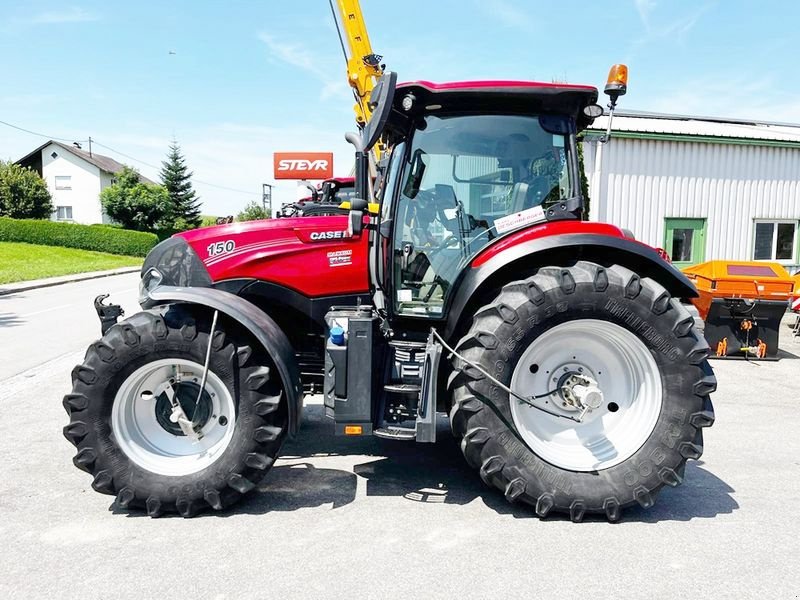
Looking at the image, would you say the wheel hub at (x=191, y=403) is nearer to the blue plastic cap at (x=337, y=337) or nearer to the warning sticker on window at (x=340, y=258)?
the blue plastic cap at (x=337, y=337)

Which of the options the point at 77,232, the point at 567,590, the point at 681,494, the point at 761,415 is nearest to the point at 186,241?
the point at 567,590

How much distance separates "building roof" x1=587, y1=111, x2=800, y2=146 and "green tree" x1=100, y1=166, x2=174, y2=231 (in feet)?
104

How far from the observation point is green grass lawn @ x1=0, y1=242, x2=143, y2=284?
21.5 meters

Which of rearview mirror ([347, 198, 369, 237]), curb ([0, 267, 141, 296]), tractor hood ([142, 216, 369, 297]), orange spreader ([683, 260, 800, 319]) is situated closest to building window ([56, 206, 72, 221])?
curb ([0, 267, 141, 296])

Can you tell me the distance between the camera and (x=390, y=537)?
121 inches

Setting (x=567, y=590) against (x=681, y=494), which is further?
(x=681, y=494)

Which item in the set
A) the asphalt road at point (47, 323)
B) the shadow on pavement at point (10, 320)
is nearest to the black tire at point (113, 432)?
the asphalt road at point (47, 323)

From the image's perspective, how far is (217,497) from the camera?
3244mm

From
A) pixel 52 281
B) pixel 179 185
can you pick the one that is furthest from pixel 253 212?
pixel 52 281

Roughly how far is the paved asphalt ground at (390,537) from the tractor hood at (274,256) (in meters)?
1.28

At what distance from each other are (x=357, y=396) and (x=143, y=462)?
4.12 feet

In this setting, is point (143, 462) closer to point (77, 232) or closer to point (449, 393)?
point (449, 393)

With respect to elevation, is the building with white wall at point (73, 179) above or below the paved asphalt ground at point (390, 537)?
above

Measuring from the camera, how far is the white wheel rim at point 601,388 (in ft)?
11.1
